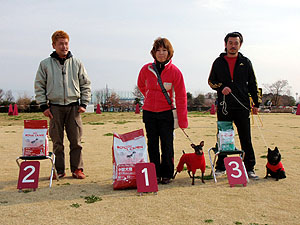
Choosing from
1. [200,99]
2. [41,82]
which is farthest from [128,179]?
[200,99]

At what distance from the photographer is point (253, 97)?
15.8 feet

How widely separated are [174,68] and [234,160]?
5.12ft

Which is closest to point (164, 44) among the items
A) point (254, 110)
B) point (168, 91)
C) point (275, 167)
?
point (168, 91)

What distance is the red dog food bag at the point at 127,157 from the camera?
13.5ft

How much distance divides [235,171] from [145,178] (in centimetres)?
130

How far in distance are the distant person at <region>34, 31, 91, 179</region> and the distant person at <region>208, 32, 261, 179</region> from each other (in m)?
2.05

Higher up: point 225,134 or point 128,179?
point 225,134

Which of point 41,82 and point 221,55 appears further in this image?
point 221,55

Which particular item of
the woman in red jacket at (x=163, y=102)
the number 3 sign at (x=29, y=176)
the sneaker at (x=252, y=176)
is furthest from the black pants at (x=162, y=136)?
the number 3 sign at (x=29, y=176)

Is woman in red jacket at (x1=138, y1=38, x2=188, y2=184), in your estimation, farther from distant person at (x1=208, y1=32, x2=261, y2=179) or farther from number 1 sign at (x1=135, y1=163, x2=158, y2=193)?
distant person at (x1=208, y1=32, x2=261, y2=179)

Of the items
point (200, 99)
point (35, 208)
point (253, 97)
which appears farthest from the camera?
point (200, 99)

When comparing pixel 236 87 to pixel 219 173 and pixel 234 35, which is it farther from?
pixel 219 173

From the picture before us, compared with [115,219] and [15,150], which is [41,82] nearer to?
[115,219]

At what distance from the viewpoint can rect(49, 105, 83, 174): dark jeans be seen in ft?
15.1
